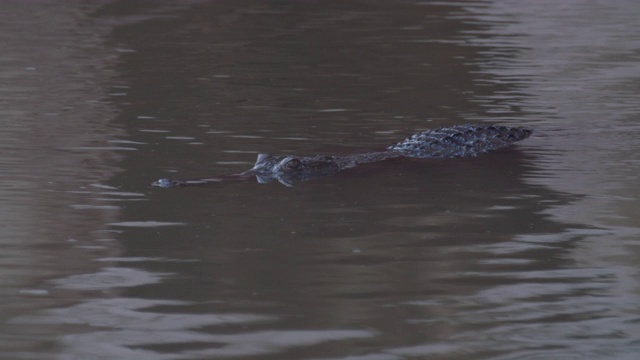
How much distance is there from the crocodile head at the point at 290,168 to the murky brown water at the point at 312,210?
0.46ft

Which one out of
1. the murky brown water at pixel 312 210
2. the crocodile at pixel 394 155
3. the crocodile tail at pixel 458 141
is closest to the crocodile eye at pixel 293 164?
the crocodile at pixel 394 155

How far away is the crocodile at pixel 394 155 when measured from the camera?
5.86 meters

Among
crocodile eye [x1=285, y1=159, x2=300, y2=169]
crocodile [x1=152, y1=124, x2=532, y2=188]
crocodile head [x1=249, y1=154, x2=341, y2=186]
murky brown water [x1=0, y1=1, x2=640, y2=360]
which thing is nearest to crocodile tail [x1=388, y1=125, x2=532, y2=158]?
crocodile [x1=152, y1=124, x2=532, y2=188]

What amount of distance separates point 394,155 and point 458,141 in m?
0.50

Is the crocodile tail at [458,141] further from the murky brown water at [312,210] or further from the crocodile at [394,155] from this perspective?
the murky brown water at [312,210]

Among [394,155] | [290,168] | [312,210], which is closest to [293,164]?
[290,168]

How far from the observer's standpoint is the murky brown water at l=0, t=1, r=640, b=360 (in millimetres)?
3594

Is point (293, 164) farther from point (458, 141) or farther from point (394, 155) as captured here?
point (458, 141)

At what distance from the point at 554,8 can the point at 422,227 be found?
38.3ft

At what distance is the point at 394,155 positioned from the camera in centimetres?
653

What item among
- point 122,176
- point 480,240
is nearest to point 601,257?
point 480,240

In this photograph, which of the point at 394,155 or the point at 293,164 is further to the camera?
the point at 394,155

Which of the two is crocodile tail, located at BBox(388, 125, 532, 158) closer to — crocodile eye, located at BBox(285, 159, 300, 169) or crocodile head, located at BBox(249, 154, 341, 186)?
crocodile head, located at BBox(249, 154, 341, 186)

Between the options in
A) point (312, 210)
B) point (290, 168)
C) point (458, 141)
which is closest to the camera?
point (312, 210)
